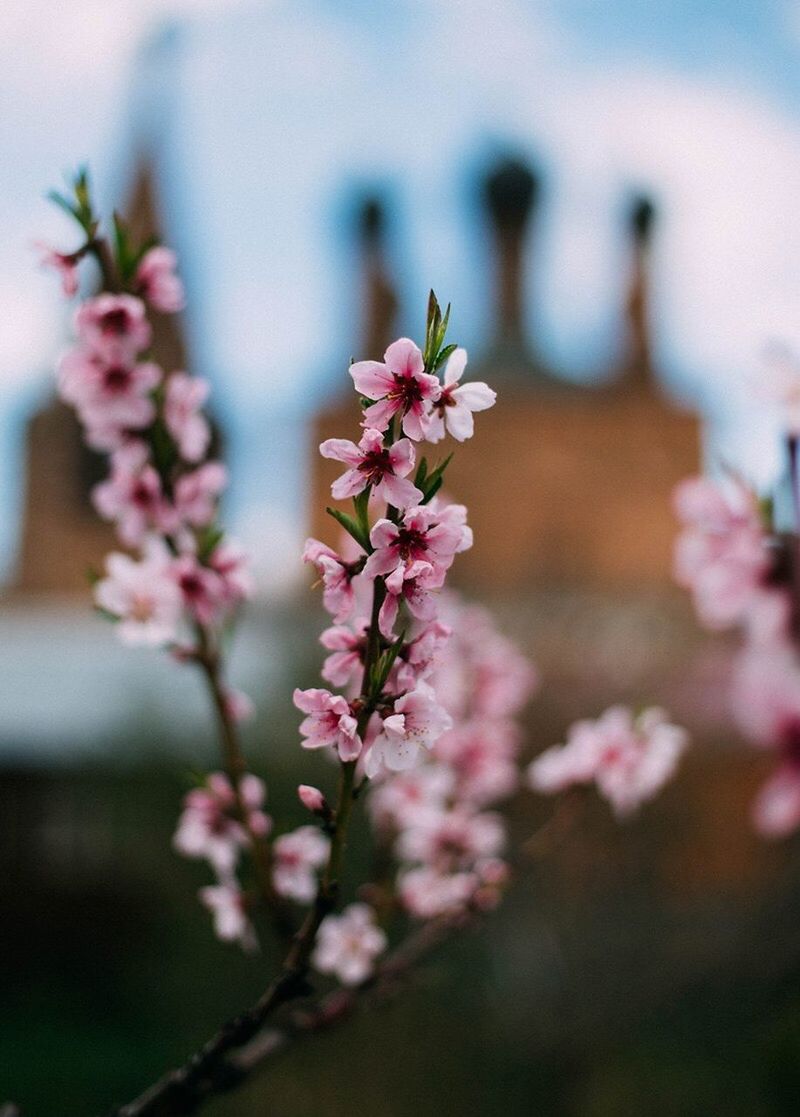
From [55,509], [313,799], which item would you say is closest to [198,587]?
[313,799]

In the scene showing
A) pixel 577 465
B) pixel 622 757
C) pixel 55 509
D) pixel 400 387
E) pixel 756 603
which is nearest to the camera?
pixel 400 387

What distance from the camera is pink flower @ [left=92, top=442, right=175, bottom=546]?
117 cm

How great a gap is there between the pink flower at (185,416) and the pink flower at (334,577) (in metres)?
0.44

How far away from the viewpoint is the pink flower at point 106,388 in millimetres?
1085

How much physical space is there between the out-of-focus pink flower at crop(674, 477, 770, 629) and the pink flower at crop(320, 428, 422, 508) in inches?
15.9

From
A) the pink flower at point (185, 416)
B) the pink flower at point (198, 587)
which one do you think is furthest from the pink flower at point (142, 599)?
the pink flower at point (185, 416)

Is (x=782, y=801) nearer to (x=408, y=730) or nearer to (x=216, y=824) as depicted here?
(x=408, y=730)

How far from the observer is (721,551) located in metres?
1.02

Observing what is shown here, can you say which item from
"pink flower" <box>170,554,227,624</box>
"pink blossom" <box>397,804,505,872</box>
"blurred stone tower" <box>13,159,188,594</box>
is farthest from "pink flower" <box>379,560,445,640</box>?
"blurred stone tower" <box>13,159,188,594</box>

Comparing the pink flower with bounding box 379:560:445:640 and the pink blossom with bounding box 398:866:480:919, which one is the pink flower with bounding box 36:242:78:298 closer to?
the pink flower with bounding box 379:560:445:640

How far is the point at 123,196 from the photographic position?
15625 mm

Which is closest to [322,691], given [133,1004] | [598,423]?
[133,1004]

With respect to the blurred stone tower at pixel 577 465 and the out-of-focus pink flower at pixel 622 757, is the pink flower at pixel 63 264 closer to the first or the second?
the out-of-focus pink flower at pixel 622 757

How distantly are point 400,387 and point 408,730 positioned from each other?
23cm
